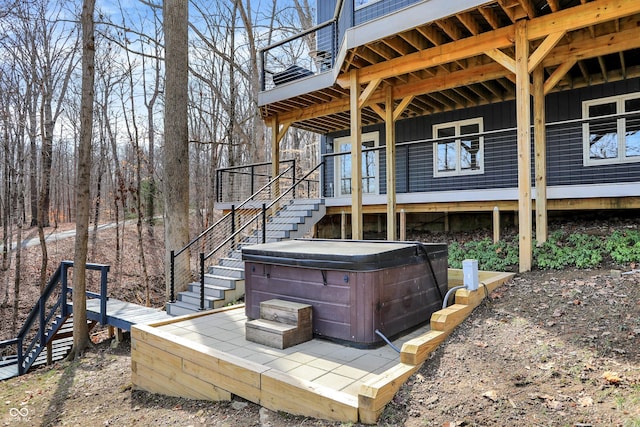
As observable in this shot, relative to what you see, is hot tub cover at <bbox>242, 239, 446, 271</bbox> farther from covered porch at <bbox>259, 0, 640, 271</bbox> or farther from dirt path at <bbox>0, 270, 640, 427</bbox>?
covered porch at <bbox>259, 0, 640, 271</bbox>

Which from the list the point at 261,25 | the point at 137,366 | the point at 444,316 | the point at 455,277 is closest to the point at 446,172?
the point at 455,277

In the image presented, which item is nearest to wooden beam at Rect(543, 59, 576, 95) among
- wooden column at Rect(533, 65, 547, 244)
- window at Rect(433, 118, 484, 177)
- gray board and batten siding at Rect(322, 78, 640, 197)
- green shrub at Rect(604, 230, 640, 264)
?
wooden column at Rect(533, 65, 547, 244)

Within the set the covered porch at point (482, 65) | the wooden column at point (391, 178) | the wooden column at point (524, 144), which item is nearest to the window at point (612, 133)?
the covered porch at point (482, 65)

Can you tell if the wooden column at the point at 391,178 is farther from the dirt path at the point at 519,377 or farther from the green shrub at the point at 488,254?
the dirt path at the point at 519,377

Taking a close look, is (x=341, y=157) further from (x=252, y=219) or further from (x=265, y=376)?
(x=265, y=376)

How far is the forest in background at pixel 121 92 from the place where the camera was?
13.2m

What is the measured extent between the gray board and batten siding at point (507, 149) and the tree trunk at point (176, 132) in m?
4.34

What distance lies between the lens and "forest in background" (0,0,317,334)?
13172mm

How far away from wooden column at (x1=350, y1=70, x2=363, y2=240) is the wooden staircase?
1830 millimetres

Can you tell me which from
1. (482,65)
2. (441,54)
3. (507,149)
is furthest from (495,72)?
(507,149)

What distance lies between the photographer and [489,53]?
19.5 feet

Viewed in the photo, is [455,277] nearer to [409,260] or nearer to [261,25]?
[409,260]

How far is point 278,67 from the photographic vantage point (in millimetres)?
19516

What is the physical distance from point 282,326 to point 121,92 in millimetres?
17903
